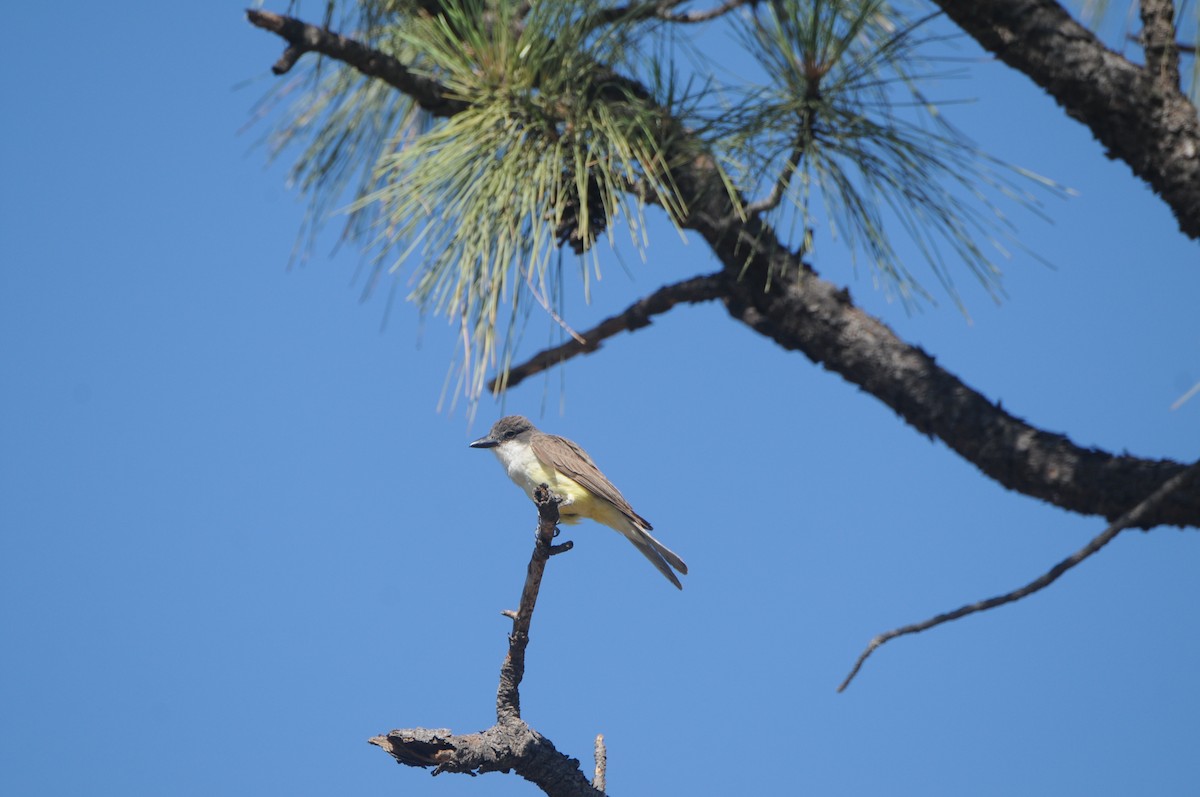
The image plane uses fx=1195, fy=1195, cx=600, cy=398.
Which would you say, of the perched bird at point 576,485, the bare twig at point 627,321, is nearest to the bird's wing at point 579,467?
the perched bird at point 576,485

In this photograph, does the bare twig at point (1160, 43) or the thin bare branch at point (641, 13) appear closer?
the bare twig at point (1160, 43)

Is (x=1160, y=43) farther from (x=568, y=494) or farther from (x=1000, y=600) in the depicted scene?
(x=568, y=494)

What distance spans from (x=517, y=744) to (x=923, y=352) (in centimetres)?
154

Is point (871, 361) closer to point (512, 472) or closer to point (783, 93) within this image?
point (783, 93)

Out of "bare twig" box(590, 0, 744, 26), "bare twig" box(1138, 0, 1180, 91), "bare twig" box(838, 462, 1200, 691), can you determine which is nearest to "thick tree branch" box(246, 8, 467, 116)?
"bare twig" box(590, 0, 744, 26)

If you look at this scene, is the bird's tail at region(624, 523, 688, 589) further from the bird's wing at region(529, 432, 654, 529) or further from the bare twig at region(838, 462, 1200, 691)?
the bare twig at region(838, 462, 1200, 691)

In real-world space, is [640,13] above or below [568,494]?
above

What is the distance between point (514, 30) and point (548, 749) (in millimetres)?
2308

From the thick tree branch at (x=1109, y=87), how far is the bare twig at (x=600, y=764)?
2067 millimetres

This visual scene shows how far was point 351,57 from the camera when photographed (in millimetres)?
3799

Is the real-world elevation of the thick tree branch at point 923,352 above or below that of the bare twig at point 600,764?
above

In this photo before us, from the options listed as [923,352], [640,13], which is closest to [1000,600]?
[923,352]

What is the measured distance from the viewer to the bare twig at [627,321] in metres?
3.72

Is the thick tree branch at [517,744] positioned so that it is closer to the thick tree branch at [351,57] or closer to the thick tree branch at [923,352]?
the thick tree branch at [923,352]
